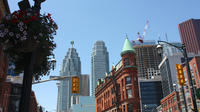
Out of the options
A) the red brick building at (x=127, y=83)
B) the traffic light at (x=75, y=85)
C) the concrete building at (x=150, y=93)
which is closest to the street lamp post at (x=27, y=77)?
the traffic light at (x=75, y=85)

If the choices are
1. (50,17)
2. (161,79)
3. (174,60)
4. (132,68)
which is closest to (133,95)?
(132,68)

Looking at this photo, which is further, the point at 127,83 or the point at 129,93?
the point at 127,83

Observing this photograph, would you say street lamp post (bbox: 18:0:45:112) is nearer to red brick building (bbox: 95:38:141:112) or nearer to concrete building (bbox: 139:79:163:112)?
red brick building (bbox: 95:38:141:112)

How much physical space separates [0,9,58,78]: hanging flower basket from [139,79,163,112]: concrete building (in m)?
153

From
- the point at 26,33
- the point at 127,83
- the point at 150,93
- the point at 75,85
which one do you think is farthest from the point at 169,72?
the point at 26,33

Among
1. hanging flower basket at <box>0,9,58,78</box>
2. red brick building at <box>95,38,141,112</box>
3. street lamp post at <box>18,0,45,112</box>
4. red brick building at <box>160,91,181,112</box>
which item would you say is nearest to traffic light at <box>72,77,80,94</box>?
hanging flower basket at <box>0,9,58,78</box>

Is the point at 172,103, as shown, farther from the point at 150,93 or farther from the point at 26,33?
the point at 26,33

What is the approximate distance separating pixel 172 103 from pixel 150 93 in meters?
57.9

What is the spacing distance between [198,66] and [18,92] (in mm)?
73080

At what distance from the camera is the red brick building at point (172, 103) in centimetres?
9418

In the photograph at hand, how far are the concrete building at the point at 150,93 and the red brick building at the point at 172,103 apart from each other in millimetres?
40474

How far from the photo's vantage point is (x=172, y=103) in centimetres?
10056

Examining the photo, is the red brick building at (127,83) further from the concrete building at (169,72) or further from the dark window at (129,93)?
the concrete building at (169,72)

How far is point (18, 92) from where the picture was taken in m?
72.9
